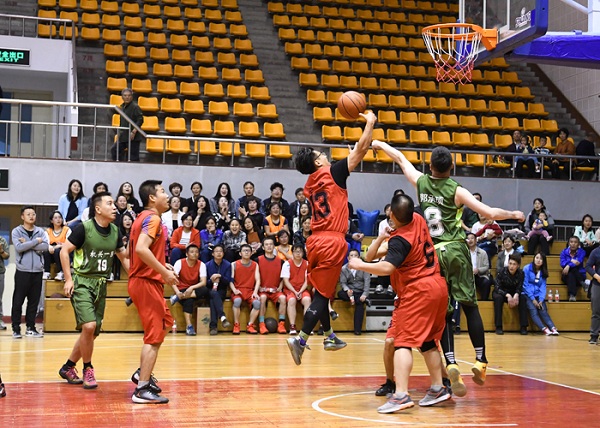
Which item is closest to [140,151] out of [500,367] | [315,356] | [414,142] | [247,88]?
[247,88]

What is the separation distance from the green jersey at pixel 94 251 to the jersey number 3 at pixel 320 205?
1810 millimetres

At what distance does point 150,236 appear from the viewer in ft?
20.7

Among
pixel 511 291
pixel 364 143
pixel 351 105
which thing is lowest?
pixel 511 291

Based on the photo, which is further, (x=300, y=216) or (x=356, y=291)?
(x=300, y=216)

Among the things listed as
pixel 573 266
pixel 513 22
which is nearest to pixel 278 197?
pixel 573 266

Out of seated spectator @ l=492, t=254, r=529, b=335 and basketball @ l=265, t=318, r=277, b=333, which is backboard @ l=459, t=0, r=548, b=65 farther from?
basketball @ l=265, t=318, r=277, b=333

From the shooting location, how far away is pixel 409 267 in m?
6.20

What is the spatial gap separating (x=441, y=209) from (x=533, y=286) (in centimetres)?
788

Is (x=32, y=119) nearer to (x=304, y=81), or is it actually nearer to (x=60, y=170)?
(x=60, y=170)

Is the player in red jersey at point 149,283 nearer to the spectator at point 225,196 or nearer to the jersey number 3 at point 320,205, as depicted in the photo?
the jersey number 3 at point 320,205

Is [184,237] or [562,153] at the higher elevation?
[562,153]

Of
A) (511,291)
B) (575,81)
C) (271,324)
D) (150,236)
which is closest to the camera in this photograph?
(150,236)

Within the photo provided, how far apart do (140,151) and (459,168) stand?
6960 millimetres

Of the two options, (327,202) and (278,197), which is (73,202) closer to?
(278,197)
